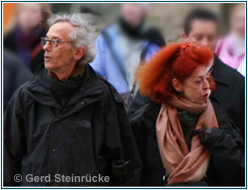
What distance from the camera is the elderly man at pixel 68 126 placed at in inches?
189

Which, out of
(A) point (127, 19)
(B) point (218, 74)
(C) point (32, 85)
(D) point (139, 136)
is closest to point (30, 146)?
(C) point (32, 85)

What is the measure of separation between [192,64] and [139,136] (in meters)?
0.65

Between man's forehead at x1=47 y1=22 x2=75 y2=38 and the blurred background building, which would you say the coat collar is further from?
man's forehead at x1=47 y1=22 x2=75 y2=38

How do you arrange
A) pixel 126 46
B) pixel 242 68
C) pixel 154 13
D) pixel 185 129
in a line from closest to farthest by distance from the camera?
pixel 185 129 → pixel 242 68 → pixel 126 46 → pixel 154 13

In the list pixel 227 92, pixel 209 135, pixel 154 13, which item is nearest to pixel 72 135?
pixel 209 135

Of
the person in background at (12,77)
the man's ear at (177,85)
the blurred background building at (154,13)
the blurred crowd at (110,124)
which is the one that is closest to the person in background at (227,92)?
the blurred crowd at (110,124)

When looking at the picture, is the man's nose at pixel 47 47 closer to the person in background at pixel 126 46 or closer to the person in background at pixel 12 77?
the person in background at pixel 12 77

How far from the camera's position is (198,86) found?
16.3 ft

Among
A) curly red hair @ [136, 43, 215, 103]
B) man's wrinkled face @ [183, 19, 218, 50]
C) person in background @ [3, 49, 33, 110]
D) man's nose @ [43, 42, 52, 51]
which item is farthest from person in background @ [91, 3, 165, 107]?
man's nose @ [43, 42, 52, 51]

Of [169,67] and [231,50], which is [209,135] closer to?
[169,67]

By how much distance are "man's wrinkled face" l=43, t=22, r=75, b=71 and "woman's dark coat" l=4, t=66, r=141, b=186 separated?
Answer: 131mm

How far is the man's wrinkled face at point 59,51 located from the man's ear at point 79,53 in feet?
0.10

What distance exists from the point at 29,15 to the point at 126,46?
111 cm

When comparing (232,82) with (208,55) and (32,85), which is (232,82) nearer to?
(208,55)
